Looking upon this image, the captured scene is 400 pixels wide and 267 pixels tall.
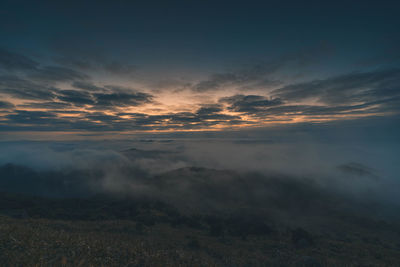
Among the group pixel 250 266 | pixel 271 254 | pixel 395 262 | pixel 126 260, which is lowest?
pixel 395 262

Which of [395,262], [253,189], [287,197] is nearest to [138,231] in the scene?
[395,262]

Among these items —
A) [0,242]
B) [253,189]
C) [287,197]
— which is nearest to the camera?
[0,242]

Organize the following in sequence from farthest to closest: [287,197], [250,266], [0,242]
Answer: [287,197] < [250,266] < [0,242]

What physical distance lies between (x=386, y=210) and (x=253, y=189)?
75935 millimetres

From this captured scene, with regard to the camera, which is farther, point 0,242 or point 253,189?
point 253,189

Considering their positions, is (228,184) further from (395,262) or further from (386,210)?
(395,262)

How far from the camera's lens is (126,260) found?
1149 centimetres

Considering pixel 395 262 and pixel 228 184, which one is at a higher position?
pixel 395 262

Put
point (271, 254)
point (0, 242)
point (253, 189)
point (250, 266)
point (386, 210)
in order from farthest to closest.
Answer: point (253, 189) → point (386, 210) → point (271, 254) → point (250, 266) → point (0, 242)

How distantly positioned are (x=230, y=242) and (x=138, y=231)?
15110 mm

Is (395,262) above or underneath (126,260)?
underneath

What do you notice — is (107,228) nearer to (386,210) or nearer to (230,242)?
(230,242)

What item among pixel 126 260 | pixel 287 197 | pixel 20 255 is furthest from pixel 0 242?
pixel 287 197

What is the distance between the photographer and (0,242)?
34.0ft
